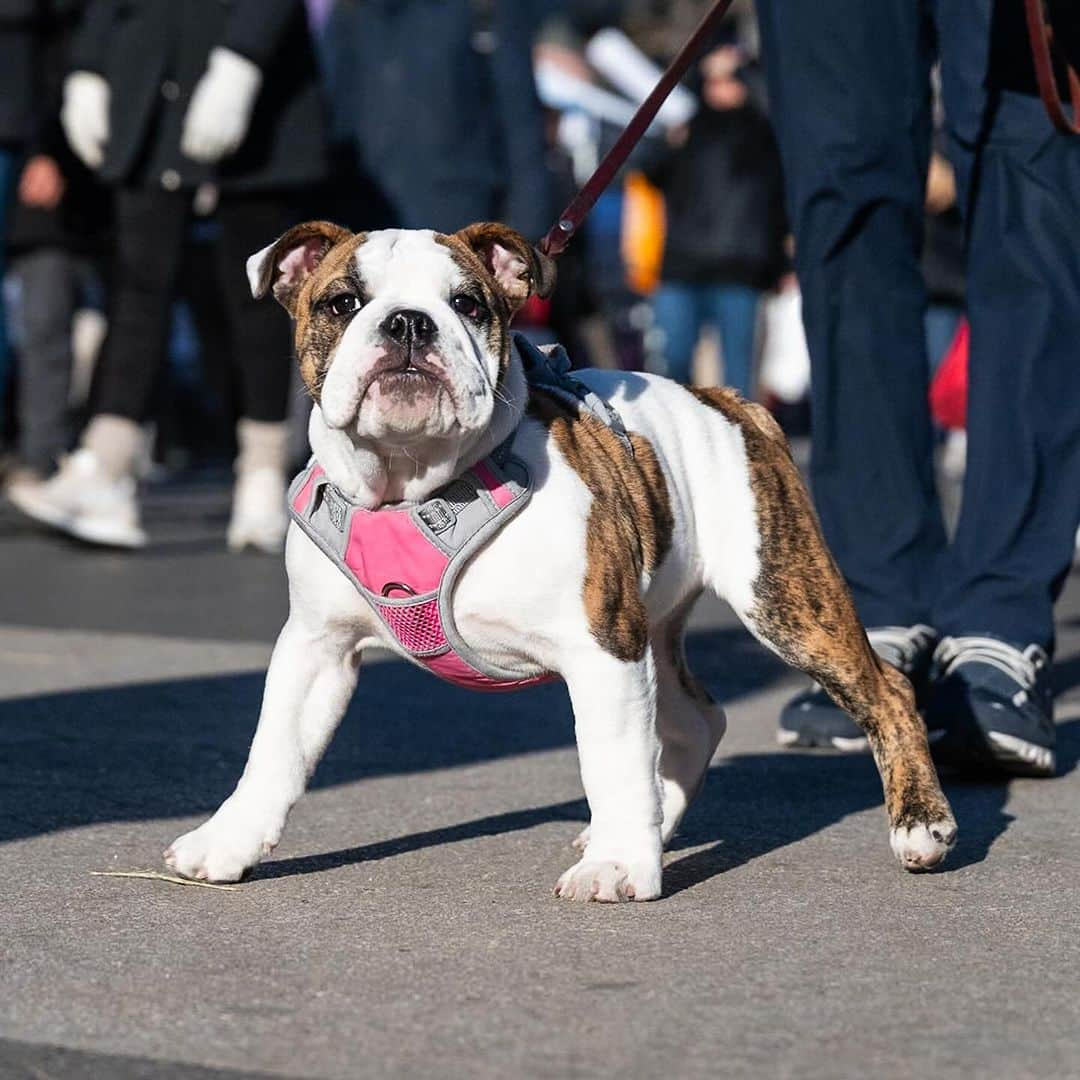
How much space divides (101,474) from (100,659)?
2.42 m

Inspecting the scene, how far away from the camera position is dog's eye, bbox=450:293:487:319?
136 inches

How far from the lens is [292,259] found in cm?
367

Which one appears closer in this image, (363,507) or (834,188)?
(363,507)

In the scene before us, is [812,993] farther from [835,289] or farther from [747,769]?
[835,289]

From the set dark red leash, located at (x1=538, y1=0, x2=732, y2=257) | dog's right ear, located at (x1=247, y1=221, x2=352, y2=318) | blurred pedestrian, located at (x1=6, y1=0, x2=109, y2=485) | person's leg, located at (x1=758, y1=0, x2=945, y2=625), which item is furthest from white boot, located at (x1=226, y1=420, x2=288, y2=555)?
dog's right ear, located at (x1=247, y1=221, x2=352, y2=318)

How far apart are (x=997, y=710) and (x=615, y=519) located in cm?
115

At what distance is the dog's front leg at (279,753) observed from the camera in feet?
11.2

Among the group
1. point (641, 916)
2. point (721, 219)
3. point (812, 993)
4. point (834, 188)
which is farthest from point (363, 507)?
point (721, 219)

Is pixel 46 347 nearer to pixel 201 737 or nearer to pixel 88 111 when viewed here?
pixel 88 111

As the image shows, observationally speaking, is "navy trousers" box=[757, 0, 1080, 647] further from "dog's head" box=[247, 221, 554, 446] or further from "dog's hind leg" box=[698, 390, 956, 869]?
"dog's head" box=[247, 221, 554, 446]

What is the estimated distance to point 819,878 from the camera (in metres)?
3.49

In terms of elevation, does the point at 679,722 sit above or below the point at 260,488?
above

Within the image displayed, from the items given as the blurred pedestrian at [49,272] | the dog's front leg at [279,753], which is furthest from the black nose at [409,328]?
the blurred pedestrian at [49,272]

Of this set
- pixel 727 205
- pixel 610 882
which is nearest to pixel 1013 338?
pixel 610 882
